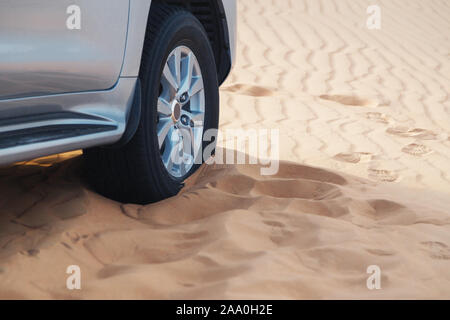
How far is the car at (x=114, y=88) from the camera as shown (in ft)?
6.88

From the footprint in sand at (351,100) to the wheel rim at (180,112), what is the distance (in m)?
3.18

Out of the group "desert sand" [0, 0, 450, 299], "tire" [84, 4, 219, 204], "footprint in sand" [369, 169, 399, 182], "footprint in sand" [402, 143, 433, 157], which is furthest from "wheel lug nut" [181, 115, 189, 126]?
"footprint in sand" [402, 143, 433, 157]

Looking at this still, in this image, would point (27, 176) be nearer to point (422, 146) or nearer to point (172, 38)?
point (172, 38)

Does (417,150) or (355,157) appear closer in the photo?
(355,157)

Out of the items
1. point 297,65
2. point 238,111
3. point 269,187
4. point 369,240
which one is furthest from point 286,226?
point 297,65

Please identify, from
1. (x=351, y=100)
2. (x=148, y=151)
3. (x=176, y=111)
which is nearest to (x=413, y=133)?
(x=351, y=100)

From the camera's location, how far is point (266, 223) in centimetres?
269

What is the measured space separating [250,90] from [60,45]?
427 cm

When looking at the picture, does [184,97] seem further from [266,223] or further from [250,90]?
[250,90]

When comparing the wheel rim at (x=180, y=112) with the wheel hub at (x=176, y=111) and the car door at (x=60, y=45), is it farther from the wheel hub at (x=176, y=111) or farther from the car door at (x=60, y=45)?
the car door at (x=60, y=45)

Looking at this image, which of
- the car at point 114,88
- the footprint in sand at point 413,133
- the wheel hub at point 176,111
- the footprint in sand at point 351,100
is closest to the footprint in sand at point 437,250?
the car at point 114,88

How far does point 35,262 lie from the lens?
221 cm
